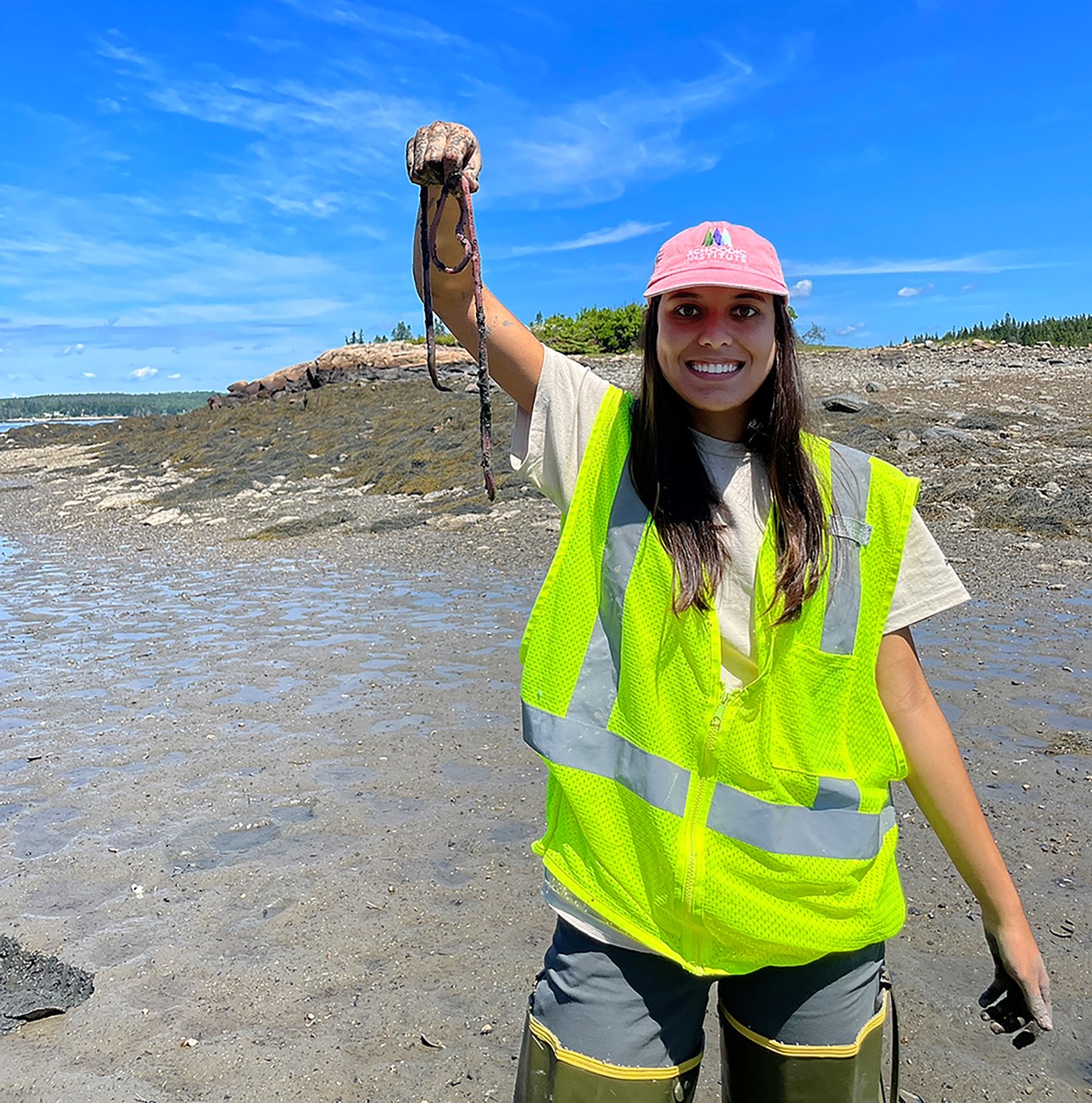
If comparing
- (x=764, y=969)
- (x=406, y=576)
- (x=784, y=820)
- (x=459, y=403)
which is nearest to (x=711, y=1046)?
(x=764, y=969)

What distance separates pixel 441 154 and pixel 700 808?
3.93 feet

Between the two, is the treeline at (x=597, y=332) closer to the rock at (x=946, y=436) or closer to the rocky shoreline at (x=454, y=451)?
the rocky shoreline at (x=454, y=451)

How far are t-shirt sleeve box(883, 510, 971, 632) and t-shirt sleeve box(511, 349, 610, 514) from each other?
589mm

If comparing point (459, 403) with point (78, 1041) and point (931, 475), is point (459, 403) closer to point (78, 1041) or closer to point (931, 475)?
point (931, 475)

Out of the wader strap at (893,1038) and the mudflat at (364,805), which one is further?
the mudflat at (364,805)

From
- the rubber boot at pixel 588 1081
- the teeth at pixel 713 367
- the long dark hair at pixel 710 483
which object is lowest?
the rubber boot at pixel 588 1081

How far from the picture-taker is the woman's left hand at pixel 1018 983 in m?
1.82

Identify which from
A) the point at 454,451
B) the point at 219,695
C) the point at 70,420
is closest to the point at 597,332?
the point at 454,451

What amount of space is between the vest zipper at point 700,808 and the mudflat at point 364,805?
4.77 ft

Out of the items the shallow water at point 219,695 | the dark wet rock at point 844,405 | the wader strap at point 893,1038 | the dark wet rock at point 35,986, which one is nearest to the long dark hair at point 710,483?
the wader strap at point 893,1038

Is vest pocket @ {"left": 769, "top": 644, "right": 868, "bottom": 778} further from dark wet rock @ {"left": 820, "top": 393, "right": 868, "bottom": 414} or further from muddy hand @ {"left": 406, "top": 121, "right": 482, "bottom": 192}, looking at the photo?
dark wet rock @ {"left": 820, "top": 393, "right": 868, "bottom": 414}

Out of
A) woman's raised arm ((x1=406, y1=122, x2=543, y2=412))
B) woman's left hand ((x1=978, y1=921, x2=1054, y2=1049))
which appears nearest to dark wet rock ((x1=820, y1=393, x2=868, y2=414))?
woman's raised arm ((x1=406, y1=122, x2=543, y2=412))

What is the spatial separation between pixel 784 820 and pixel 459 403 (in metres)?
21.2

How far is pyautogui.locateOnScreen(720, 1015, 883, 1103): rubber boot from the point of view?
5.49ft
